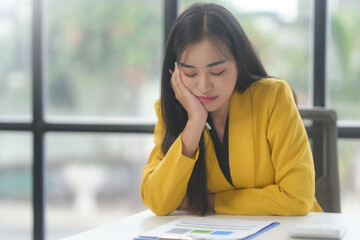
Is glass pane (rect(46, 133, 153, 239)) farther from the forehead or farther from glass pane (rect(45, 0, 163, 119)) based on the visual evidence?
the forehead

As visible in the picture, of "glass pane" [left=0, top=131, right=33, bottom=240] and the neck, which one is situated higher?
the neck

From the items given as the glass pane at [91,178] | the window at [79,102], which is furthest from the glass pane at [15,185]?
the glass pane at [91,178]

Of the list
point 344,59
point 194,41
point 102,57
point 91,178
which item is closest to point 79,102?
point 102,57

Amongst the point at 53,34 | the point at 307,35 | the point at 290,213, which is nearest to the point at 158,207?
the point at 290,213

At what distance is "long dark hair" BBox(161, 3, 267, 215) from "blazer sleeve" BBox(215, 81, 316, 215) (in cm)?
8

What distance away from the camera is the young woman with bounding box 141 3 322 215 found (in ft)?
5.40

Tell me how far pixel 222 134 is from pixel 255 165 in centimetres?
16

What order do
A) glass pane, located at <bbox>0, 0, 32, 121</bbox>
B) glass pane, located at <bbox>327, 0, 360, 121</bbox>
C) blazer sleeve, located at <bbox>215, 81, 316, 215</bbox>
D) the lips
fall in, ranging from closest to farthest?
blazer sleeve, located at <bbox>215, 81, 316, 215</bbox>
the lips
glass pane, located at <bbox>327, 0, 360, 121</bbox>
glass pane, located at <bbox>0, 0, 32, 121</bbox>

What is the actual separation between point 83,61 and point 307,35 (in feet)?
4.08

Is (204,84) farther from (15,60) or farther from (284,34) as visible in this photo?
(15,60)

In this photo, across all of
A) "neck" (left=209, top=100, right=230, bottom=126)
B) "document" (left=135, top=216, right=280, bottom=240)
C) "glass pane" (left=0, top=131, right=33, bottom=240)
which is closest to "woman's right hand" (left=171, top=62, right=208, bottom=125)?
"neck" (left=209, top=100, right=230, bottom=126)

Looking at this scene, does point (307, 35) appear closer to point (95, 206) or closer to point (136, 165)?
point (136, 165)

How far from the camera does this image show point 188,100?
1750mm

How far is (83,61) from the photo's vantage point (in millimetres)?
3090
